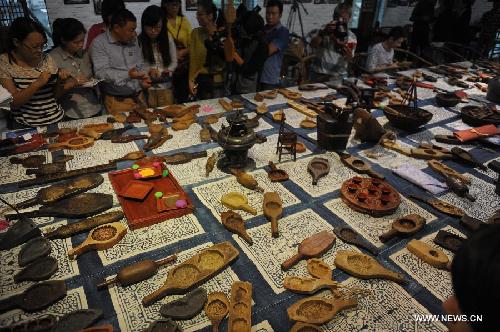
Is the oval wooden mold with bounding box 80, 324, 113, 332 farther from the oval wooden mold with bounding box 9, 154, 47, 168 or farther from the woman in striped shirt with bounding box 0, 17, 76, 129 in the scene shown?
the woman in striped shirt with bounding box 0, 17, 76, 129

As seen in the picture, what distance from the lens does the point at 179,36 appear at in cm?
430

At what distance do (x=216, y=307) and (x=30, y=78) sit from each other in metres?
2.75

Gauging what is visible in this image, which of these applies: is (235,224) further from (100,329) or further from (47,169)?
(47,169)

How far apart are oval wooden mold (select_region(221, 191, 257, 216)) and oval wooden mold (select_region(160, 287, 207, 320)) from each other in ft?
2.26

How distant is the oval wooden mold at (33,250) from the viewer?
164 cm

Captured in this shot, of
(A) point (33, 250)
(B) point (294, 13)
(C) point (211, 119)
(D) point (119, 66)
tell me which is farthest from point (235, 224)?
(B) point (294, 13)

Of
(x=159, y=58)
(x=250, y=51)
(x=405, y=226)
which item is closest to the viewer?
(x=405, y=226)

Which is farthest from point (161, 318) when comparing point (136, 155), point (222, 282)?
point (136, 155)

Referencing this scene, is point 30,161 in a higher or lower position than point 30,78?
lower

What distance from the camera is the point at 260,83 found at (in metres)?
4.83

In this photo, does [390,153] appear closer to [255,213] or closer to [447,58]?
[255,213]

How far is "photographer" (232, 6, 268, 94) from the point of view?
4.46 meters

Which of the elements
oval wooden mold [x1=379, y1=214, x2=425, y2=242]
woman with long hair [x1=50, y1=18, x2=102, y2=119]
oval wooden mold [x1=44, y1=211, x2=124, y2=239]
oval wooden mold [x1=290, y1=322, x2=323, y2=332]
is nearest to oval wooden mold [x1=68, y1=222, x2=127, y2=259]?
oval wooden mold [x1=44, y1=211, x2=124, y2=239]

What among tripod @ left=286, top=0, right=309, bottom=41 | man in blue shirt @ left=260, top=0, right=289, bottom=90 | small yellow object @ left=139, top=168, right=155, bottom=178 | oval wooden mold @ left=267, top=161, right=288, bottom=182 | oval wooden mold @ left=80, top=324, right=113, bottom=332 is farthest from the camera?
tripod @ left=286, top=0, right=309, bottom=41
